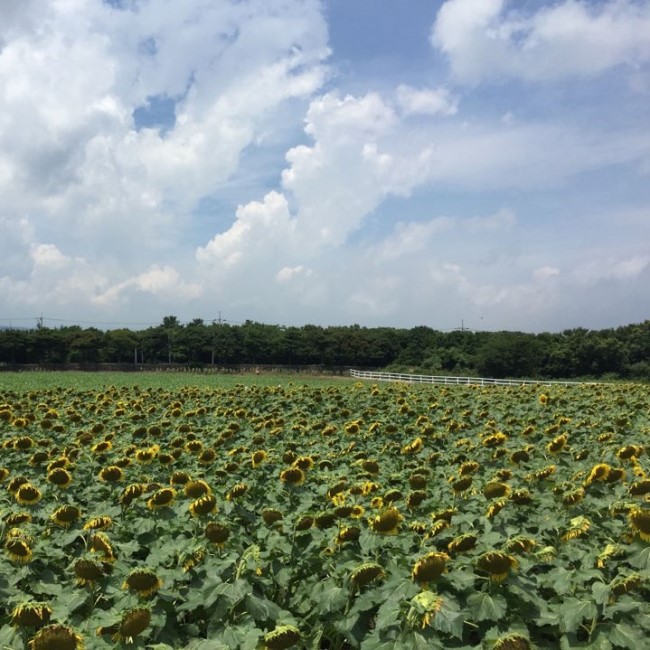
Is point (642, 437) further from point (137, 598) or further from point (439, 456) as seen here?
point (137, 598)

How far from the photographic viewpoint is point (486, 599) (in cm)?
277

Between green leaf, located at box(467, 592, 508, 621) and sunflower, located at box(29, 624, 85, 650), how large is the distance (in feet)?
5.44

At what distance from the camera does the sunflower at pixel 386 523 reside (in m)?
3.46

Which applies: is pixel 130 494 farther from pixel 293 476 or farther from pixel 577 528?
pixel 577 528

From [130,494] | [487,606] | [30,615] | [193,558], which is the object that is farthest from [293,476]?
[30,615]

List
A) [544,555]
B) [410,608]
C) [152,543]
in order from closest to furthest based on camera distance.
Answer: [410,608]
[544,555]
[152,543]

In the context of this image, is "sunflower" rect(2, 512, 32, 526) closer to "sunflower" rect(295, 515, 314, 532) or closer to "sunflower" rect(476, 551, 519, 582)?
"sunflower" rect(295, 515, 314, 532)

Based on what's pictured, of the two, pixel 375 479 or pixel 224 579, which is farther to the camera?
pixel 375 479

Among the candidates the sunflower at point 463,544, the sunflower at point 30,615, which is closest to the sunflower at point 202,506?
the sunflower at point 30,615

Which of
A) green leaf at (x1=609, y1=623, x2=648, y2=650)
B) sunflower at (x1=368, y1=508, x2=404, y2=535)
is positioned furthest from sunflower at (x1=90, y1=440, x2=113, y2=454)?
green leaf at (x1=609, y1=623, x2=648, y2=650)

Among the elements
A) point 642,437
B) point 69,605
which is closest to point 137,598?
point 69,605

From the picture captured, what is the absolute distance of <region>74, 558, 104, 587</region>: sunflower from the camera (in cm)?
310

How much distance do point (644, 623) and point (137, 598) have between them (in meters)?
2.31

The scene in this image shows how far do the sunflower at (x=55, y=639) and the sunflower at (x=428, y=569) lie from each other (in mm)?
1434
